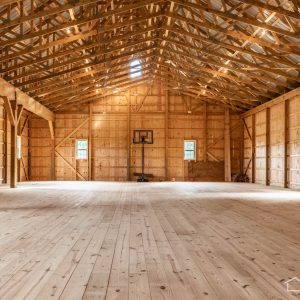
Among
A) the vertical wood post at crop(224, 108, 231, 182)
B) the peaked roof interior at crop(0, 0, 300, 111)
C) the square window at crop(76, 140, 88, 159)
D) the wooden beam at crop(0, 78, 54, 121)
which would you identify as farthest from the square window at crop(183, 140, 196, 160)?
the wooden beam at crop(0, 78, 54, 121)

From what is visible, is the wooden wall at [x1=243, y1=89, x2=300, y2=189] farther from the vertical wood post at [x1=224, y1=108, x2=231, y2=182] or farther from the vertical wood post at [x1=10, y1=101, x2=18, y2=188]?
the vertical wood post at [x1=10, y1=101, x2=18, y2=188]

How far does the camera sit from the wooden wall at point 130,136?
70.9 ft

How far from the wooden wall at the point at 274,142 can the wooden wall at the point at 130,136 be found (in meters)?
1.46

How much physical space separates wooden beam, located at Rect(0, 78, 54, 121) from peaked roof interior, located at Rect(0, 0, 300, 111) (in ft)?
1.09

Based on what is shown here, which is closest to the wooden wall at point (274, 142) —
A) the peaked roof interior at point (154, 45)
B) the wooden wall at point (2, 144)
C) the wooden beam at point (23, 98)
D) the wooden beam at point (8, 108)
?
the peaked roof interior at point (154, 45)

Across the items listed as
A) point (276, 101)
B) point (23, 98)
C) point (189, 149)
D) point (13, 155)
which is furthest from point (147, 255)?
point (189, 149)

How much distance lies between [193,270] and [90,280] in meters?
1.01

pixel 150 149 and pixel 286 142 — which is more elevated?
pixel 286 142

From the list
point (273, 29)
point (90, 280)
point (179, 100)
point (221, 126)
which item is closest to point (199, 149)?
point (221, 126)

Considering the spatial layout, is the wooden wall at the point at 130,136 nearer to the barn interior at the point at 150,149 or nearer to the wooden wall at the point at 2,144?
the barn interior at the point at 150,149

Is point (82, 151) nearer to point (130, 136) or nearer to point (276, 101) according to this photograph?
point (130, 136)

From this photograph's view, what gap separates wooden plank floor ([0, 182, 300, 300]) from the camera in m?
2.78

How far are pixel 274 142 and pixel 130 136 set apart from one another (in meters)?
8.90

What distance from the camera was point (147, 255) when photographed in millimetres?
3834
